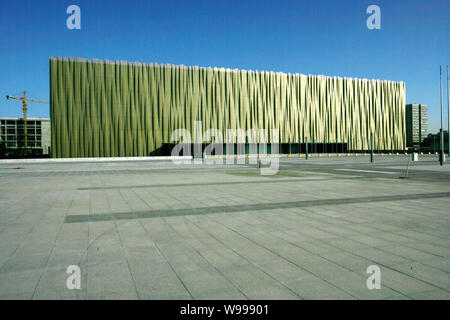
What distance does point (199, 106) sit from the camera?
5844cm

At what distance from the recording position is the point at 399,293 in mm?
3977

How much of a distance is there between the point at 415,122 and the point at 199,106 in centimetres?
15093

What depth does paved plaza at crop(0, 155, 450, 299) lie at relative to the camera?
4.16m

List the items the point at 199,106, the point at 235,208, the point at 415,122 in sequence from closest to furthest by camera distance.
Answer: the point at 235,208 → the point at 199,106 → the point at 415,122

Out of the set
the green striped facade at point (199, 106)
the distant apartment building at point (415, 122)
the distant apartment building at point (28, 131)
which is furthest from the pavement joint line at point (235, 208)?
the distant apartment building at point (415, 122)

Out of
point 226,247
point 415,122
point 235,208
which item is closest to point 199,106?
point 235,208

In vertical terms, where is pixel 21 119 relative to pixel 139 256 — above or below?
above

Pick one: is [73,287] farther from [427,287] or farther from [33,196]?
[33,196]

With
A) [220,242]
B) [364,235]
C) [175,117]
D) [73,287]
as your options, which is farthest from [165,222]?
[175,117]

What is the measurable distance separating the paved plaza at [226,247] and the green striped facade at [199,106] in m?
44.4

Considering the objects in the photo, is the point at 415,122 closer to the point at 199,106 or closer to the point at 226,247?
the point at 199,106

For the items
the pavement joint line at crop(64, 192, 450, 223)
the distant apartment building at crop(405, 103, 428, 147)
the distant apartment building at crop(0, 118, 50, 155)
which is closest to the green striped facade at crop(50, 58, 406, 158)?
the pavement joint line at crop(64, 192, 450, 223)

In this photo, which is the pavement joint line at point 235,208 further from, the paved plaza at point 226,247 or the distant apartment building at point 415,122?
the distant apartment building at point 415,122
